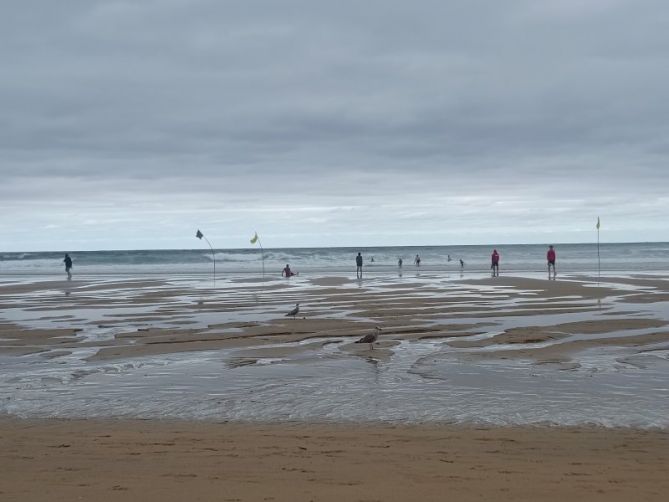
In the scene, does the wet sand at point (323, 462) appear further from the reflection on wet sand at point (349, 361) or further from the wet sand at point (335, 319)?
the wet sand at point (335, 319)

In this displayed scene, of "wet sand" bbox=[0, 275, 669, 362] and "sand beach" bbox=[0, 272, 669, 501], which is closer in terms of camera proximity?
"sand beach" bbox=[0, 272, 669, 501]

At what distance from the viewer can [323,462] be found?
722 centimetres

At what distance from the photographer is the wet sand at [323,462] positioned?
6.20 metres

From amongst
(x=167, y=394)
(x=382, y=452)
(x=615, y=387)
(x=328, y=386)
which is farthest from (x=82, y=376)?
(x=615, y=387)

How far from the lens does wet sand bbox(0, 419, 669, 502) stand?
6.20 metres

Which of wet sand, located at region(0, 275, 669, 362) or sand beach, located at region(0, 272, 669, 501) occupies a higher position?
wet sand, located at region(0, 275, 669, 362)

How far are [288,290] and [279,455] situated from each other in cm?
2786

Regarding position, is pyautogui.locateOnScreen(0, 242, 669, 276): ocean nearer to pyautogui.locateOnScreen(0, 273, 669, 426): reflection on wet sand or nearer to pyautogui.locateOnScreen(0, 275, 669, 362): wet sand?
pyautogui.locateOnScreen(0, 275, 669, 362): wet sand

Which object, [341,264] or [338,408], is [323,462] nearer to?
[338,408]

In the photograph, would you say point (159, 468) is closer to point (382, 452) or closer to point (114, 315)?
point (382, 452)

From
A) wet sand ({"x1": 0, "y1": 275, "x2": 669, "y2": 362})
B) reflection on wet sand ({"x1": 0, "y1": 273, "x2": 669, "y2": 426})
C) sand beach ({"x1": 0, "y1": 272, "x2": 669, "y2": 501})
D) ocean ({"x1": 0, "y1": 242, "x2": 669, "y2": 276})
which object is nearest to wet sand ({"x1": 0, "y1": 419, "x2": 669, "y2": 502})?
sand beach ({"x1": 0, "y1": 272, "x2": 669, "y2": 501})

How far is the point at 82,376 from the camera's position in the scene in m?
12.6

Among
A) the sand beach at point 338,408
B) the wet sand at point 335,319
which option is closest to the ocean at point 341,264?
the wet sand at point 335,319

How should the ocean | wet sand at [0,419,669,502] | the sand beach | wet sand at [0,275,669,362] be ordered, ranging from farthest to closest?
the ocean
wet sand at [0,275,669,362]
the sand beach
wet sand at [0,419,669,502]
